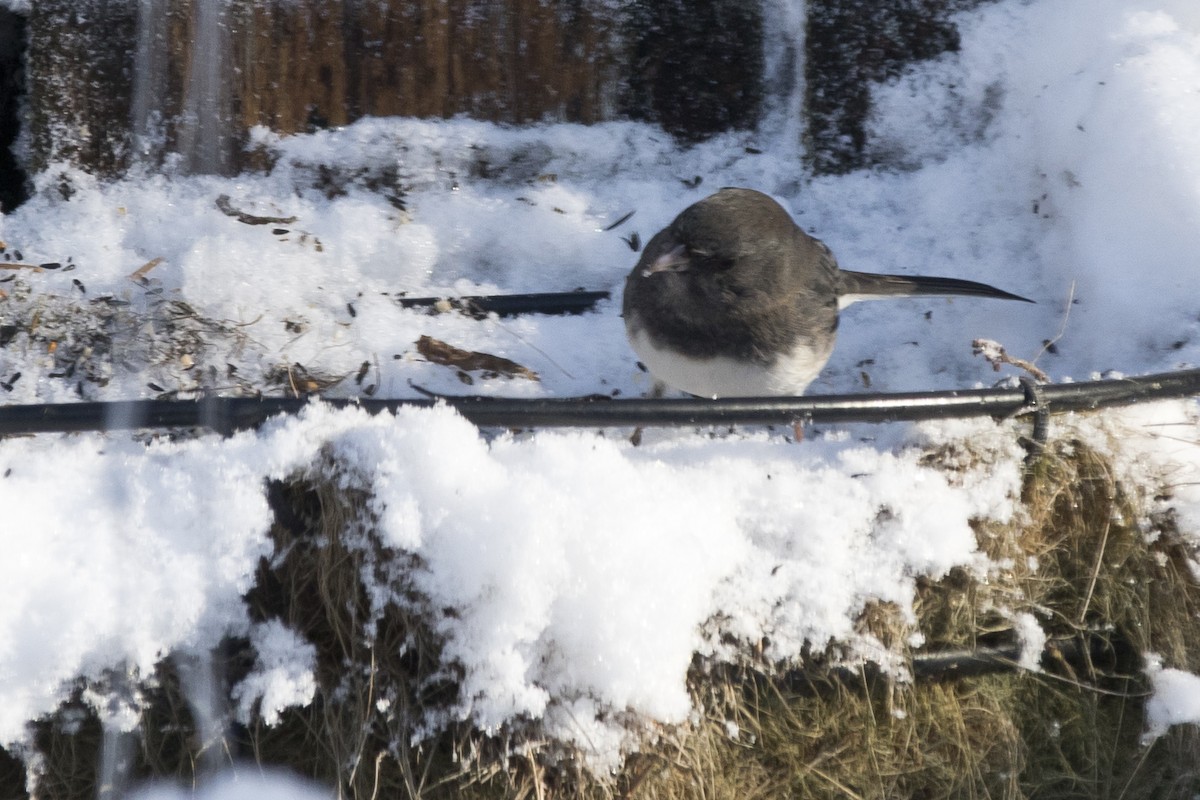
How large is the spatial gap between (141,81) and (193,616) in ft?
5.67

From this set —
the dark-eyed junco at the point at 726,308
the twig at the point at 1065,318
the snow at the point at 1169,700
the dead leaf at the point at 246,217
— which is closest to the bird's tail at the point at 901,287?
the twig at the point at 1065,318

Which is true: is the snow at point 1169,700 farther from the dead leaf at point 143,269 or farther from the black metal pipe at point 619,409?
the dead leaf at point 143,269

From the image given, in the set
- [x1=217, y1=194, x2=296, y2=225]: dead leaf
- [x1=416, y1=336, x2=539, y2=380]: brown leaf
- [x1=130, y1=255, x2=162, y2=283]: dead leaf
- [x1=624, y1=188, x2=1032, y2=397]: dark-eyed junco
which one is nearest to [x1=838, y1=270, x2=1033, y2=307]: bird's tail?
[x1=624, y1=188, x2=1032, y2=397]: dark-eyed junco

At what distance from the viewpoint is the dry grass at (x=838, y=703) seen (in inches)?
69.6

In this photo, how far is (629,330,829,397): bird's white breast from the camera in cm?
230

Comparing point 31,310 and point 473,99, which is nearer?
point 31,310

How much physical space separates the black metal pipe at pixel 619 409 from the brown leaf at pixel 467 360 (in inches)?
24.6

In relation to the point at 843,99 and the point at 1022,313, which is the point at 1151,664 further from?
the point at 843,99

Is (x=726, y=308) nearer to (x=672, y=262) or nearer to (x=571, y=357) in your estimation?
(x=672, y=262)

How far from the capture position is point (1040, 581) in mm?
2021

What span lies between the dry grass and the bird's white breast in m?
0.43

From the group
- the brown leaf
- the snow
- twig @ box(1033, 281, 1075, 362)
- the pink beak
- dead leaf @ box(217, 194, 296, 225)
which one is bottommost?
the snow

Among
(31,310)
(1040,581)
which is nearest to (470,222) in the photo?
(31,310)

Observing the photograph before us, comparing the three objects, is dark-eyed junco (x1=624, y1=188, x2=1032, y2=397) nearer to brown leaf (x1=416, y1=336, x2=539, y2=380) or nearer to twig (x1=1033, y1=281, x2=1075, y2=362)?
brown leaf (x1=416, y1=336, x2=539, y2=380)
